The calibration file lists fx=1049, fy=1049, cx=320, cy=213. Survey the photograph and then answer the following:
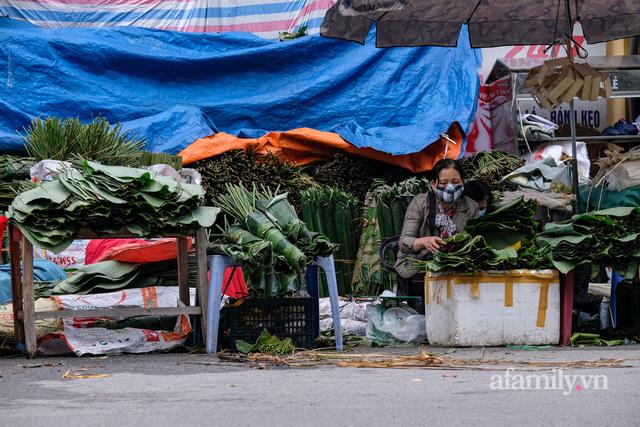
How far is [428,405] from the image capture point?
4547 millimetres

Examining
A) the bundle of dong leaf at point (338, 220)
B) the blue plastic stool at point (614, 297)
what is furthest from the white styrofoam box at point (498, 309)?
the bundle of dong leaf at point (338, 220)

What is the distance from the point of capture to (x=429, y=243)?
7824 mm

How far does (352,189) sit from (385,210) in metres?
0.78

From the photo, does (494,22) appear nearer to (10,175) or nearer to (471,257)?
(471,257)

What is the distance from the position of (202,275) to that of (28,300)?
3.94ft

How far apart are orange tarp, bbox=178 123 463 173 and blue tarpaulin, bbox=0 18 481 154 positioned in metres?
0.14

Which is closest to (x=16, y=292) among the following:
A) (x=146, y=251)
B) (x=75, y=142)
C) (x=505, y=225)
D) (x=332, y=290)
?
(x=146, y=251)

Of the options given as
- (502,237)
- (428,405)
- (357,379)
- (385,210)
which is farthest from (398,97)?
(428,405)

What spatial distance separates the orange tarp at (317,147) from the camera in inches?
416

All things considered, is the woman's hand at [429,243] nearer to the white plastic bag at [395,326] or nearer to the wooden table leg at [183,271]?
the white plastic bag at [395,326]

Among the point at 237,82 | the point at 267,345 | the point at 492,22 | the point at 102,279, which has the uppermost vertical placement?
the point at 492,22

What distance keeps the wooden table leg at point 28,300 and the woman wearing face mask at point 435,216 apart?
2848mm

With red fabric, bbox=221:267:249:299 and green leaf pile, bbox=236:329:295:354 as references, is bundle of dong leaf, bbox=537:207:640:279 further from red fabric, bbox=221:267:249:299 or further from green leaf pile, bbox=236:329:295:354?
red fabric, bbox=221:267:249:299

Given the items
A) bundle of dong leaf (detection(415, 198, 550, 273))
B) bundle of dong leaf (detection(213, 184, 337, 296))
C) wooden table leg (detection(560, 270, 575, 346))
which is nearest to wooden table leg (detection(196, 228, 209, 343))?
bundle of dong leaf (detection(213, 184, 337, 296))
